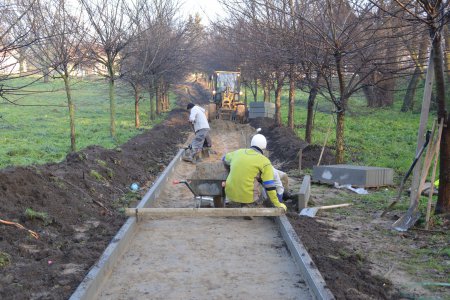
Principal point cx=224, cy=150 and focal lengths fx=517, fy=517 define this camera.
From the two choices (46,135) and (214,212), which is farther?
(46,135)

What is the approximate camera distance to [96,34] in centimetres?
1855

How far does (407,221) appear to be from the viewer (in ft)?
27.2

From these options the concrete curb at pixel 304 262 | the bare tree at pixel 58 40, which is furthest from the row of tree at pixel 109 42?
the concrete curb at pixel 304 262

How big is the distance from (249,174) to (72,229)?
2784 mm

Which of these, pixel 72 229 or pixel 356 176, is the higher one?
pixel 356 176

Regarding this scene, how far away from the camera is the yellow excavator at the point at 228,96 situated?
96.0ft

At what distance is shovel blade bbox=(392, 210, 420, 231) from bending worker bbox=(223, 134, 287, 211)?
187cm

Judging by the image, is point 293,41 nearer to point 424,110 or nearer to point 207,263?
point 424,110

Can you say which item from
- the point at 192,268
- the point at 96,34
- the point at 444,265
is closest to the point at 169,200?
the point at 192,268

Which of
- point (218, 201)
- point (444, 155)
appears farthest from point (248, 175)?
point (444, 155)

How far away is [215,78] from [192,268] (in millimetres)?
25903

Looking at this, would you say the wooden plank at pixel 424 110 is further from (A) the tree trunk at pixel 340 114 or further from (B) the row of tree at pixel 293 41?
(A) the tree trunk at pixel 340 114

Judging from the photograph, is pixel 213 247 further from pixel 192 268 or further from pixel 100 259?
pixel 100 259

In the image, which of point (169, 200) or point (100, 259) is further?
point (169, 200)
